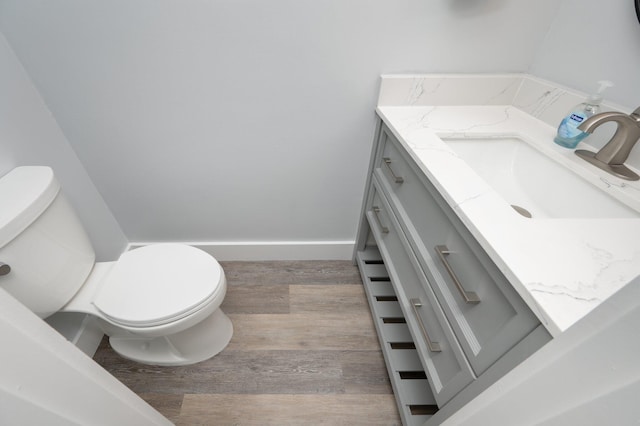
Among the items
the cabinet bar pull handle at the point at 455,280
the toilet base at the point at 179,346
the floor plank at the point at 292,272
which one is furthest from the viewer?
the floor plank at the point at 292,272

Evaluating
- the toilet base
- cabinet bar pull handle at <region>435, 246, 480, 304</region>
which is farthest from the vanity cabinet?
the toilet base

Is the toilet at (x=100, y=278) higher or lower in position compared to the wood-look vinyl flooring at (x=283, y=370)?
higher

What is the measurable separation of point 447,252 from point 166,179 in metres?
1.24

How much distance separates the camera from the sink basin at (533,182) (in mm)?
750

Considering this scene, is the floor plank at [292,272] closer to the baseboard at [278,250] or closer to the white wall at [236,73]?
the baseboard at [278,250]

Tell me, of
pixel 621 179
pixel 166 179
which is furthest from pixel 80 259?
pixel 621 179

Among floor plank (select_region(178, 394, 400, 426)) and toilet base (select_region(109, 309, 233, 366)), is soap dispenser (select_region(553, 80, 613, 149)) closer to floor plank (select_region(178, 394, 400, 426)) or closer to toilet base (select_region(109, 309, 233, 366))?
floor plank (select_region(178, 394, 400, 426))

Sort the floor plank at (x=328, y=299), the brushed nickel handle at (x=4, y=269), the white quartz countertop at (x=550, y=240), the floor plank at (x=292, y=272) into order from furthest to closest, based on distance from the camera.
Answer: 1. the floor plank at (x=292, y=272)
2. the floor plank at (x=328, y=299)
3. the brushed nickel handle at (x=4, y=269)
4. the white quartz countertop at (x=550, y=240)

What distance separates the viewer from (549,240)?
56 cm

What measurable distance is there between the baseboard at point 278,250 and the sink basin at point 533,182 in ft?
2.70

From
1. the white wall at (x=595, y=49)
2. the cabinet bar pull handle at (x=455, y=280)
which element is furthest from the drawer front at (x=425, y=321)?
the white wall at (x=595, y=49)

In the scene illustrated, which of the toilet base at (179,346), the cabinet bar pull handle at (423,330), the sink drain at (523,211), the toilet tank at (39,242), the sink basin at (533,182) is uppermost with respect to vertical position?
the sink basin at (533,182)

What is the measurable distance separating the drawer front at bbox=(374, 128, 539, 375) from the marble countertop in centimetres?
5

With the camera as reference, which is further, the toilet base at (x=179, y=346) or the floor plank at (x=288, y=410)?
the toilet base at (x=179, y=346)
